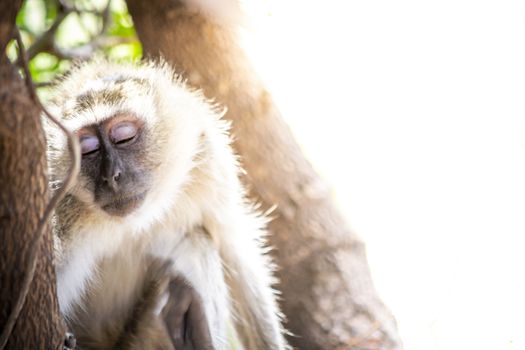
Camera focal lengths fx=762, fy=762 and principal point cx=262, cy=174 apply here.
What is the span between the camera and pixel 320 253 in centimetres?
265

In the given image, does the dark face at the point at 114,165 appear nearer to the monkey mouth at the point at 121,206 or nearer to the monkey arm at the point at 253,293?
the monkey mouth at the point at 121,206

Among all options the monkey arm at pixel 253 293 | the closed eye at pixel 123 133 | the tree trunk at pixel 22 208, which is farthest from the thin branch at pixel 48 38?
the tree trunk at pixel 22 208

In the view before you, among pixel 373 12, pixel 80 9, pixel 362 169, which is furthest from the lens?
pixel 80 9

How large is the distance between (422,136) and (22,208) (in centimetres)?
154

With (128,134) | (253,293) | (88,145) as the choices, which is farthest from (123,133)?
(253,293)

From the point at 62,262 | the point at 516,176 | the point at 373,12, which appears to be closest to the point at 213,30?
the point at 373,12

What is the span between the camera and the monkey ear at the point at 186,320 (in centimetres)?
244

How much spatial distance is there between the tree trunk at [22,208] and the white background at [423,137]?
4.33ft

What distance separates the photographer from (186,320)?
2.49 m

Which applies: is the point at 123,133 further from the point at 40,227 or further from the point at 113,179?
the point at 40,227

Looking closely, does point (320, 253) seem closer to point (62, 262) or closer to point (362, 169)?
point (362, 169)

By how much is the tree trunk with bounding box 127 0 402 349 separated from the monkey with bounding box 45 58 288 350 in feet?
0.36

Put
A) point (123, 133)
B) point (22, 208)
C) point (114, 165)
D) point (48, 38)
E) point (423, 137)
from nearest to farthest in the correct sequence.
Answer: point (22, 208)
point (114, 165)
point (123, 133)
point (423, 137)
point (48, 38)

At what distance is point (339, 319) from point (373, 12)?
3.47 ft
